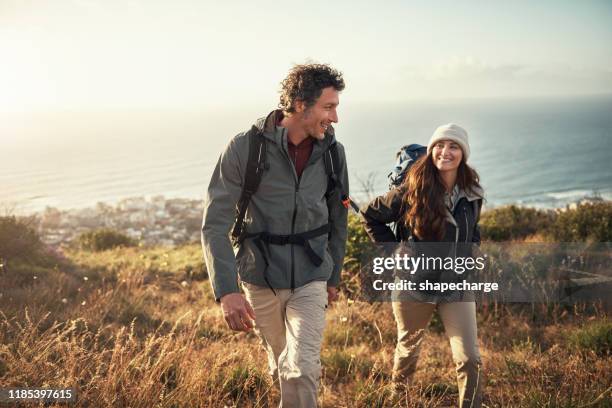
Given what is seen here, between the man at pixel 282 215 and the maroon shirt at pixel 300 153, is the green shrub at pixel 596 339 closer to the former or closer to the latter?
the man at pixel 282 215

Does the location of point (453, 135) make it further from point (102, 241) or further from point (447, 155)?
point (102, 241)

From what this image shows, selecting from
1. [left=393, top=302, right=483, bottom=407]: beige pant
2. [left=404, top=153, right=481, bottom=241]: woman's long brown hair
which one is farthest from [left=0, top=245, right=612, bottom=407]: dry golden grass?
[left=404, top=153, right=481, bottom=241]: woman's long brown hair

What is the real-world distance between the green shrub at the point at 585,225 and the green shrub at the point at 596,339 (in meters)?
4.27

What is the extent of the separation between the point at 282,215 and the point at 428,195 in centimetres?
113

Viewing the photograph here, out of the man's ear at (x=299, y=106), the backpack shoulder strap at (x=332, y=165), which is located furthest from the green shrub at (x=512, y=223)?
the man's ear at (x=299, y=106)

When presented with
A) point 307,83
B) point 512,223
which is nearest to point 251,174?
point 307,83

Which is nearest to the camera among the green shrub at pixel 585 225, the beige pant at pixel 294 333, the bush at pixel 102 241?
the beige pant at pixel 294 333

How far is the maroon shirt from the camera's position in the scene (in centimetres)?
354

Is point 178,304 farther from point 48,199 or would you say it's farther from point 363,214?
point 48,199

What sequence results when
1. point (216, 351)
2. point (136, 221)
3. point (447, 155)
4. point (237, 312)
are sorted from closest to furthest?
point (237, 312), point (447, 155), point (216, 351), point (136, 221)

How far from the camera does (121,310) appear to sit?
20.6 feet

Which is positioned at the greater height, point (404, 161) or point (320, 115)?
point (320, 115)

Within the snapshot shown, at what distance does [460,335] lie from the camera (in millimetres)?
3645

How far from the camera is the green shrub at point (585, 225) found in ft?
30.6
